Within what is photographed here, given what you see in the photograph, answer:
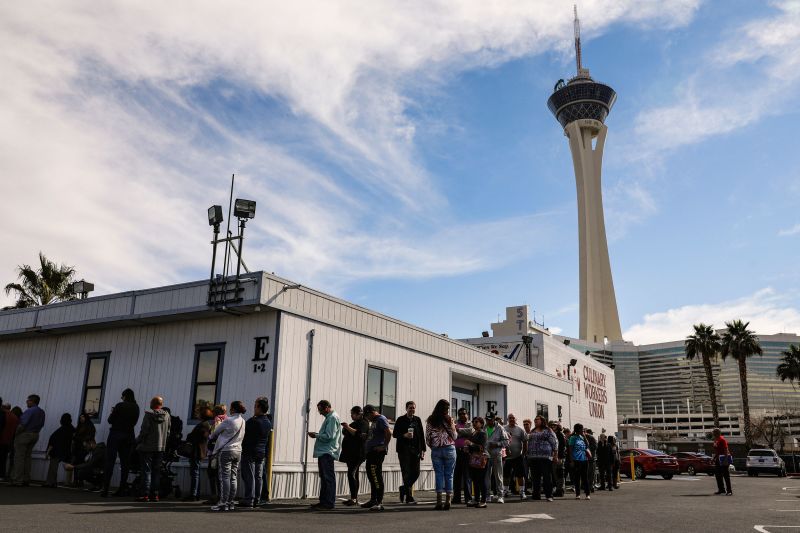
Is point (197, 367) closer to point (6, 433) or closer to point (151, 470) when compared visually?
point (151, 470)

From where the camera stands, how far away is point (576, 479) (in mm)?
14094

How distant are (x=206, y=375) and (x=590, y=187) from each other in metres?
140

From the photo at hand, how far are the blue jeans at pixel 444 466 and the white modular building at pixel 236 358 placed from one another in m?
3.04

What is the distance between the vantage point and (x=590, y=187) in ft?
474

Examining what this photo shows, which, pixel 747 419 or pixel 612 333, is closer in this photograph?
pixel 747 419

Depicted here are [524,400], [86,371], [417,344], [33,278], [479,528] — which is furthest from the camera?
[33,278]

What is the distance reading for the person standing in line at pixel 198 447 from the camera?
11.5m

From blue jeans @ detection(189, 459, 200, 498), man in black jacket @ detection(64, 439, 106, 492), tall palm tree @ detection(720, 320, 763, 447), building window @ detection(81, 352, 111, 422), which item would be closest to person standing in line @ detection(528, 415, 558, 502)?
blue jeans @ detection(189, 459, 200, 498)

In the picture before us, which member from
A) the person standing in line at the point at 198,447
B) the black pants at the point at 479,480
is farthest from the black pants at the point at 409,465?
the person standing in line at the point at 198,447

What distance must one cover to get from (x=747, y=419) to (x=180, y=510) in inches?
2159

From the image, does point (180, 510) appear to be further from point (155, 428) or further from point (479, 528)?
point (479, 528)

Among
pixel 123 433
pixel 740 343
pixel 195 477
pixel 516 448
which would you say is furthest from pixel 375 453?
pixel 740 343

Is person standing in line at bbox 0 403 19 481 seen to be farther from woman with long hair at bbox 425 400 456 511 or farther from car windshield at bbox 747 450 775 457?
car windshield at bbox 747 450 775 457

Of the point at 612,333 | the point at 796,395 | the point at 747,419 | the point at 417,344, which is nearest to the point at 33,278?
the point at 417,344
